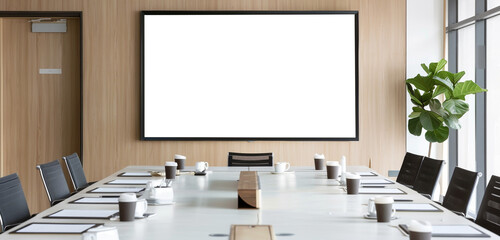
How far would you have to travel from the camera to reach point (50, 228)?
113 inches

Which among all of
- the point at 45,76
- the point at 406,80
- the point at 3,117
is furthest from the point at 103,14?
the point at 406,80

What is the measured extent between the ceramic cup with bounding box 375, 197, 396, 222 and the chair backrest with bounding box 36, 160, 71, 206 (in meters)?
2.63

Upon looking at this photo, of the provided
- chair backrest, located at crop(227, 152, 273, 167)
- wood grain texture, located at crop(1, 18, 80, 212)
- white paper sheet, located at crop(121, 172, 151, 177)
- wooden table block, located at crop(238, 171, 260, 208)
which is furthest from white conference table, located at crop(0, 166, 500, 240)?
wood grain texture, located at crop(1, 18, 80, 212)

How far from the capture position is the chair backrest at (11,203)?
366 centimetres

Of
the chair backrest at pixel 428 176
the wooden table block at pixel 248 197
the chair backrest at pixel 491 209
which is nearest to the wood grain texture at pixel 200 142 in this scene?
the chair backrest at pixel 428 176

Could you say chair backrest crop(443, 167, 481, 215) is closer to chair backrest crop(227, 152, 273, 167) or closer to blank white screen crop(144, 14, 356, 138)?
chair backrest crop(227, 152, 273, 167)

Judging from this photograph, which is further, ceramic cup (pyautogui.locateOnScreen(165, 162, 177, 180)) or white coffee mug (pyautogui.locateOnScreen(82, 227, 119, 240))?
ceramic cup (pyautogui.locateOnScreen(165, 162, 177, 180))

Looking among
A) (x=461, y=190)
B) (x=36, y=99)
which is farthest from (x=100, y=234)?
(x=36, y=99)

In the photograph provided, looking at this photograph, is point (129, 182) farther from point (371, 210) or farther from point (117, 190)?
point (371, 210)

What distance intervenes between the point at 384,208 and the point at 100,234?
138cm

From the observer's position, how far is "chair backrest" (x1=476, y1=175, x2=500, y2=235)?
354 centimetres

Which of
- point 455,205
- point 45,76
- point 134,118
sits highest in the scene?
point 45,76

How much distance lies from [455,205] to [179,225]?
2186 mm

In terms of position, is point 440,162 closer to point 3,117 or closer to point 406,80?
point 406,80
